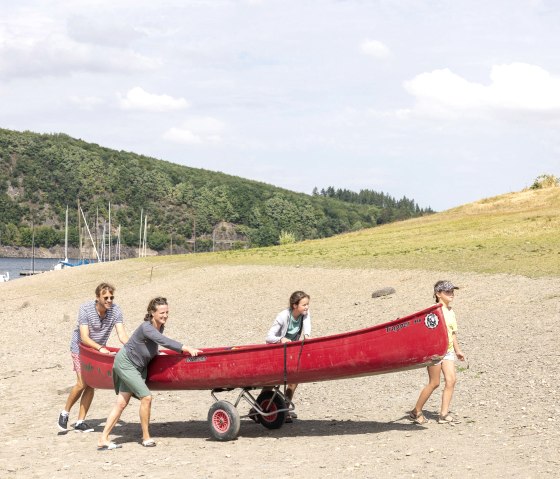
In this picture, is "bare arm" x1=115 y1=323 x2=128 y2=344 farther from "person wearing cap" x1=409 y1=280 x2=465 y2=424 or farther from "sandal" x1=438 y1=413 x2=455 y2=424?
"sandal" x1=438 y1=413 x2=455 y2=424

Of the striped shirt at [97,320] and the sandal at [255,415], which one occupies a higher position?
the striped shirt at [97,320]

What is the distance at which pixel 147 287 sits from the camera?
37.3 m

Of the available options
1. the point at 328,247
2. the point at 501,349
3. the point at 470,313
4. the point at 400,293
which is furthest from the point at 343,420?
the point at 328,247

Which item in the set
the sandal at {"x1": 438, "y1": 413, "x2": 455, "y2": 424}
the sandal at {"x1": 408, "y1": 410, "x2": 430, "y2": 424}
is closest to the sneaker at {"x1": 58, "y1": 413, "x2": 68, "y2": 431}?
the sandal at {"x1": 408, "y1": 410, "x2": 430, "y2": 424}

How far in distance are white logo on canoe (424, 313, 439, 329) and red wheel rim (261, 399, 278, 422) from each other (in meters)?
2.54

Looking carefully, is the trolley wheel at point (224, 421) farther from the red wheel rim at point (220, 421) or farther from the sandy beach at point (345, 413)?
the sandy beach at point (345, 413)

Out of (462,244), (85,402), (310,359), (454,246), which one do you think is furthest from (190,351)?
(462,244)

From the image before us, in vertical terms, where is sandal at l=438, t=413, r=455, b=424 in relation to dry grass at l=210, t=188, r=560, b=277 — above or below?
below

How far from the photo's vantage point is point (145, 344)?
37.2ft

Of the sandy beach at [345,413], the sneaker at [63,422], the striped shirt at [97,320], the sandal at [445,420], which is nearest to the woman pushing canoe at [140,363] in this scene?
the sandy beach at [345,413]

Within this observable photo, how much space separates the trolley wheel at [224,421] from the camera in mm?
11430

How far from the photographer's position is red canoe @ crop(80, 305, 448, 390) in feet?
36.2

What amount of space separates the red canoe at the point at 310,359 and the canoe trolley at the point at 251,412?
301 millimetres

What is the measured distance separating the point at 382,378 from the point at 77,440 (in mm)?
5752
